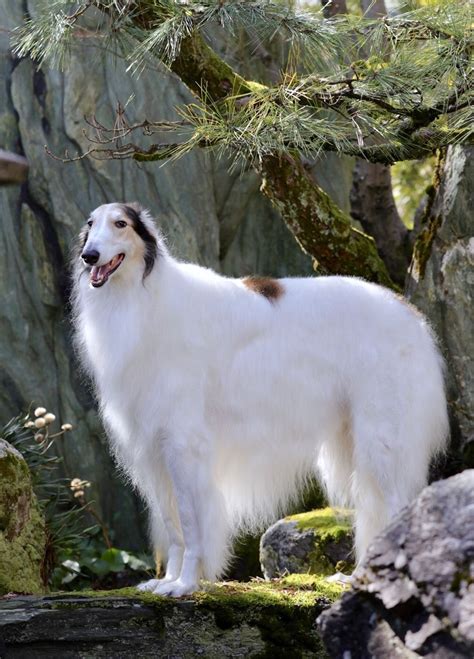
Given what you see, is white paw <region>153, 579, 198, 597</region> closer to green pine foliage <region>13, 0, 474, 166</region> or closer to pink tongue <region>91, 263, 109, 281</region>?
pink tongue <region>91, 263, 109, 281</region>

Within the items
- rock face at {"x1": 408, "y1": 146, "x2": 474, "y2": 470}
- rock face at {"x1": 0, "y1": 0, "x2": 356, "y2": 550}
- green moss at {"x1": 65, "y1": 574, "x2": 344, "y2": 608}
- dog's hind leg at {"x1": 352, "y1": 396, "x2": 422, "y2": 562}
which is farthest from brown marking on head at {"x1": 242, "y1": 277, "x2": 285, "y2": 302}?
rock face at {"x1": 0, "y1": 0, "x2": 356, "y2": 550}

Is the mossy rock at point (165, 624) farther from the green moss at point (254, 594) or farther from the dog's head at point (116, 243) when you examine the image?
the dog's head at point (116, 243)

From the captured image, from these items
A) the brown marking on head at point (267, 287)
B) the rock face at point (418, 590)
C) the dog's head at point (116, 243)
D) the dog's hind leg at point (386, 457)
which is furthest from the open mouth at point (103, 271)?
the rock face at point (418, 590)

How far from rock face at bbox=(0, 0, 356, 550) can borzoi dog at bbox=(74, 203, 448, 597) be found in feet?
10.9

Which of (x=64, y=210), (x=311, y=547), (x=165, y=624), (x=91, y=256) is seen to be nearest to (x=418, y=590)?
(x=165, y=624)

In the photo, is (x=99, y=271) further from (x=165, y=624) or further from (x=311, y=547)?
(x=311, y=547)

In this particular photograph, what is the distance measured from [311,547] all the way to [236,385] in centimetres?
147

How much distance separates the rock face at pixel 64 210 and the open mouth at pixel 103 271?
11.5 ft

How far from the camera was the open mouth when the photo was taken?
174 inches

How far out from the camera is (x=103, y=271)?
4473 mm

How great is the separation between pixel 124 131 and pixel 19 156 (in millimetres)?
3740

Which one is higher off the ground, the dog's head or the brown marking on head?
the dog's head

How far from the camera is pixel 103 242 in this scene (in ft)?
14.6

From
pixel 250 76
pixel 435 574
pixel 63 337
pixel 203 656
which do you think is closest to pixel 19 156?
pixel 63 337
